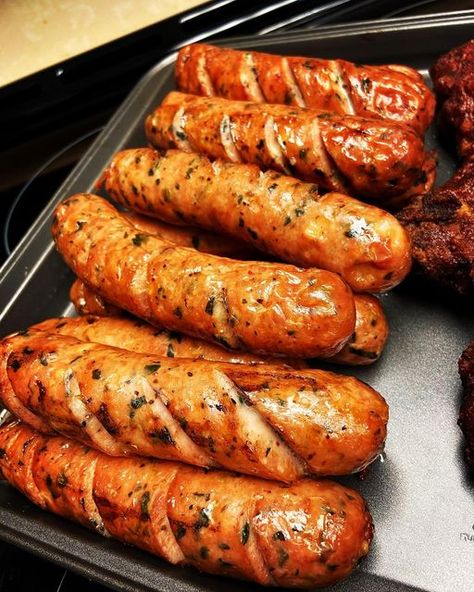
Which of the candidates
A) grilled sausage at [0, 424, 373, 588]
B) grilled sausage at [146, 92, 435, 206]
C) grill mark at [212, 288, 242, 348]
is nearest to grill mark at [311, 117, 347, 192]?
grilled sausage at [146, 92, 435, 206]

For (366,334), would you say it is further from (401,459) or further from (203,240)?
(203,240)

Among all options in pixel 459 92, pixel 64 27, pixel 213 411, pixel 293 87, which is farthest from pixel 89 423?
pixel 64 27

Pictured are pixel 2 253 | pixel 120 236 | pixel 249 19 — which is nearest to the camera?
pixel 120 236

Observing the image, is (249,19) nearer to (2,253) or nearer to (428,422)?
(2,253)

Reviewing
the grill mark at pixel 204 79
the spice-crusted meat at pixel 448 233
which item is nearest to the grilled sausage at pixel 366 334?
the spice-crusted meat at pixel 448 233

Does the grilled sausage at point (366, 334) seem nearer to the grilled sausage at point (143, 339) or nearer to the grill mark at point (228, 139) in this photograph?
the grilled sausage at point (143, 339)

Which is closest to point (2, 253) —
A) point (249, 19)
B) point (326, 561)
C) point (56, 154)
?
point (56, 154)

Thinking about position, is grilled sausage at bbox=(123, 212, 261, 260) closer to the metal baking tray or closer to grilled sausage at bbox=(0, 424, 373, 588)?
the metal baking tray
